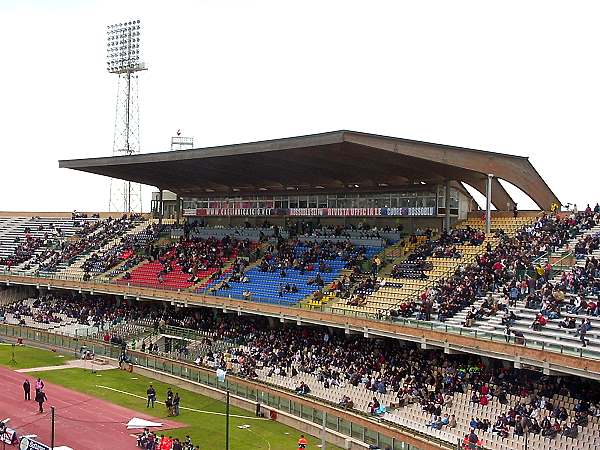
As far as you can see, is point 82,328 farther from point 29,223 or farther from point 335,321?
point 29,223

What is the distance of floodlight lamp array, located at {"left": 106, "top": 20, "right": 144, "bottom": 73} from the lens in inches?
3115

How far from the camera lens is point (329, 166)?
48531mm

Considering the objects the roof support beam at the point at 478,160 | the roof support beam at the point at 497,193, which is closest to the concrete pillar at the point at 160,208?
the roof support beam at the point at 497,193

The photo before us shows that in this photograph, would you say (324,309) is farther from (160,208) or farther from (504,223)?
(160,208)

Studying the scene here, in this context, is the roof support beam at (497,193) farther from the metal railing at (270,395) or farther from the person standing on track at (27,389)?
the person standing on track at (27,389)

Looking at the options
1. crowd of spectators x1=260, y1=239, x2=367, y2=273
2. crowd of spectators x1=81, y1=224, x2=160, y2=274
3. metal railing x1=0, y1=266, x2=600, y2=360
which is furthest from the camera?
crowd of spectators x1=81, y1=224, x2=160, y2=274

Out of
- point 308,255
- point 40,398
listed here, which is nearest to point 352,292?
point 308,255

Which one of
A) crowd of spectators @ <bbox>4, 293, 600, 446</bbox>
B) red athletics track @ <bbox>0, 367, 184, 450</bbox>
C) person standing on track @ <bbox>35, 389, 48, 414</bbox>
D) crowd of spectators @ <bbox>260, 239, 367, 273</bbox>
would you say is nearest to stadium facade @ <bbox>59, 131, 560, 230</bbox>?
crowd of spectators @ <bbox>260, 239, 367, 273</bbox>

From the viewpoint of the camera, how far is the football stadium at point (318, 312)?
30094 millimetres

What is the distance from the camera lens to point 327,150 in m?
43.2

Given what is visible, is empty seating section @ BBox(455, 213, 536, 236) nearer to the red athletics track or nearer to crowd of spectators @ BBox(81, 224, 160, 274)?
the red athletics track

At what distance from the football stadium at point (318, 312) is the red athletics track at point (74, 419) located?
0.58 ft

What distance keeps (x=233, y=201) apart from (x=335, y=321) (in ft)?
84.9

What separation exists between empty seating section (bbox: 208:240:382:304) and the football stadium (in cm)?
20
